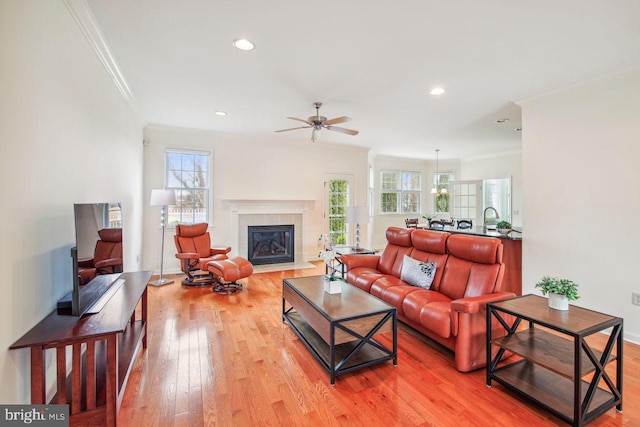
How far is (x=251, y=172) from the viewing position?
20.0ft

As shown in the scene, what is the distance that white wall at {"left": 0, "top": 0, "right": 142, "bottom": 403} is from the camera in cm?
141

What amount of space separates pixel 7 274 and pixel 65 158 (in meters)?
0.98

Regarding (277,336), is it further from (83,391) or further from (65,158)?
(65,158)

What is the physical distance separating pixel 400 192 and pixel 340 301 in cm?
696

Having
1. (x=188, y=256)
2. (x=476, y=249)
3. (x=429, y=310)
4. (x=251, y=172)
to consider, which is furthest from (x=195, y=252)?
(x=476, y=249)

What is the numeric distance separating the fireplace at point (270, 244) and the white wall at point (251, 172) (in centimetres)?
42

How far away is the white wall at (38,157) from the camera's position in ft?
4.63

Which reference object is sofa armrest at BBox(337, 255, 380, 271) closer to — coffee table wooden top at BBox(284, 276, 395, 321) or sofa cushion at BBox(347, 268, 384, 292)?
sofa cushion at BBox(347, 268, 384, 292)

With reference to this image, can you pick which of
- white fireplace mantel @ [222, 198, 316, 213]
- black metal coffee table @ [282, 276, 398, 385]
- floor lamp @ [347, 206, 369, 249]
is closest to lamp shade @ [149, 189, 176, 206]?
white fireplace mantel @ [222, 198, 316, 213]

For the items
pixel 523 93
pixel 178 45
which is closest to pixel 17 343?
pixel 178 45

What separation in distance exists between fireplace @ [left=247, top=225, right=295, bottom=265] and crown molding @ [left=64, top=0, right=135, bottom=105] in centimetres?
344

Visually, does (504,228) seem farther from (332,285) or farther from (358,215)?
(332,285)

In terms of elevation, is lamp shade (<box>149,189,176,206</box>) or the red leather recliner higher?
lamp shade (<box>149,189,176,206</box>)

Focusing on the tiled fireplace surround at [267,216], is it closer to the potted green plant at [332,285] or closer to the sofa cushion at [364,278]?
the sofa cushion at [364,278]
